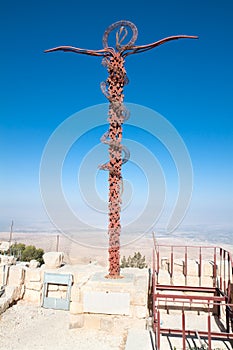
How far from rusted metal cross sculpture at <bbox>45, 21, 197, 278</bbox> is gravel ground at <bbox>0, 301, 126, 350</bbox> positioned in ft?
7.60

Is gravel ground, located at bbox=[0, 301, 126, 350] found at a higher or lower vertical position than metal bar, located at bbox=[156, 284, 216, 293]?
lower

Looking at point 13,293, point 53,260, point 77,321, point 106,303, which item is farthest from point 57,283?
point 106,303

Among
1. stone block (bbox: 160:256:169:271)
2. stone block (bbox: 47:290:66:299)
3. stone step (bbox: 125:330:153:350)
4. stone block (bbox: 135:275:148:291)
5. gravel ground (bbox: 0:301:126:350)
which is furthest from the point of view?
stone block (bbox: 47:290:66:299)

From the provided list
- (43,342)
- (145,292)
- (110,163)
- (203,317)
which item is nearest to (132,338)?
(145,292)

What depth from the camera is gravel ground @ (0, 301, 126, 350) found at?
266 inches

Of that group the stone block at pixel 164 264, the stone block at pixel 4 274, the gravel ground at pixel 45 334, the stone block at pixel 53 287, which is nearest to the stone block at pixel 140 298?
the gravel ground at pixel 45 334

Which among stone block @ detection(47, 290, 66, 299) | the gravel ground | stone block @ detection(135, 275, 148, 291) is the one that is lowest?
the gravel ground

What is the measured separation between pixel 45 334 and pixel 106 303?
1.98 meters

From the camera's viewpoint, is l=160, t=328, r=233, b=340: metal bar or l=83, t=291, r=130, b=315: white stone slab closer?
l=160, t=328, r=233, b=340: metal bar

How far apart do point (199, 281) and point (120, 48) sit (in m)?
8.07

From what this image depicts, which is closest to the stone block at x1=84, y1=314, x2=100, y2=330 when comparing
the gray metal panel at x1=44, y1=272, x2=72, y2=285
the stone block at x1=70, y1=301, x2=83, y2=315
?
the stone block at x1=70, y1=301, x2=83, y2=315

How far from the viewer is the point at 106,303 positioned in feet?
24.5

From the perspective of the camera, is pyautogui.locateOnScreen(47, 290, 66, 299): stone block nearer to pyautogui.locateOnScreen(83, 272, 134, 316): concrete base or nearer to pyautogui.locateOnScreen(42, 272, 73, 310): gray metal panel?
pyautogui.locateOnScreen(42, 272, 73, 310): gray metal panel

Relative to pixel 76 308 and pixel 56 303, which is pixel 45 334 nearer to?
pixel 76 308
